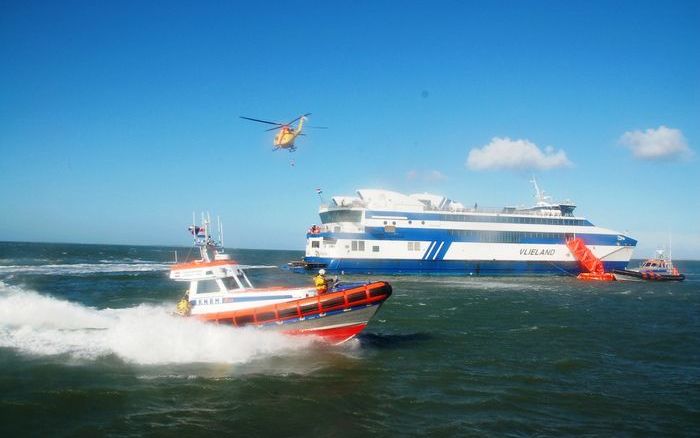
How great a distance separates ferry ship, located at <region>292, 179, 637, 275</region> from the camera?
1816 inches

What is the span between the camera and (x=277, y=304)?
15812mm

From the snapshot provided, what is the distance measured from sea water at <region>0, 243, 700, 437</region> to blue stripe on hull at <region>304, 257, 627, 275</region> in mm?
23127

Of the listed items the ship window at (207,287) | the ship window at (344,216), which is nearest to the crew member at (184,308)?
the ship window at (207,287)

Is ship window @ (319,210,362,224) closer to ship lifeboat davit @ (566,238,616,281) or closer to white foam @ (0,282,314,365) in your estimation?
ship lifeboat davit @ (566,238,616,281)

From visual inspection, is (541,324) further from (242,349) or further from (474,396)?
(242,349)

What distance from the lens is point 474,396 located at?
11.7 meters

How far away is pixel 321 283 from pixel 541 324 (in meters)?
12.1

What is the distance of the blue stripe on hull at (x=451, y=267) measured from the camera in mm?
45594

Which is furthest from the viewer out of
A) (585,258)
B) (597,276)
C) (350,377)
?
(585,258)

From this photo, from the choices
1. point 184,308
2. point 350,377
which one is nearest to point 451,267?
point 184,308

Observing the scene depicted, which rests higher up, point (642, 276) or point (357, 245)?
point (357, 245)

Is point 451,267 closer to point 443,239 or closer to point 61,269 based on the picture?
point 443,239

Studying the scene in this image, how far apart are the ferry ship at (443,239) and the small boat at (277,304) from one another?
2896 cm

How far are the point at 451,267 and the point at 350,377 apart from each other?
36633 mm
